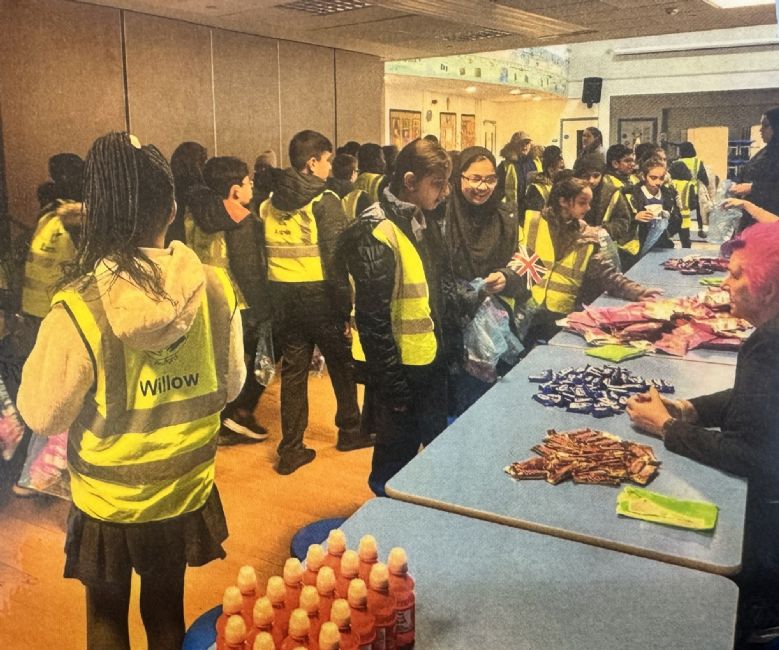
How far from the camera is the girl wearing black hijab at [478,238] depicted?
1985 millimetres

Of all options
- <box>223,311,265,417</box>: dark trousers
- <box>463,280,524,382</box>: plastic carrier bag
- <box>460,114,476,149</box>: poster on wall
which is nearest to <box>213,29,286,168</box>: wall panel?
<box>223,311,265,417</box>: dark trousers

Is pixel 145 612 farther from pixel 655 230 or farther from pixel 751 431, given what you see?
pixel 655 230

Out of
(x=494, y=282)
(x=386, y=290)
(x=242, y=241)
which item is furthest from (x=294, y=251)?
(x=494, y=282)

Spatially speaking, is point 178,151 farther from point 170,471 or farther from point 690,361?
point 690,361

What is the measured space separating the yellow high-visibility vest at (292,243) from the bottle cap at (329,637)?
→ 819mm

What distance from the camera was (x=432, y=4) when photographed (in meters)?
1.75

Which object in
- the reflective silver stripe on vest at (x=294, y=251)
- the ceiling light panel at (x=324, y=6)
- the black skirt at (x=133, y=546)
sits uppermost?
the ceiling light panel at (x=324, y=6)

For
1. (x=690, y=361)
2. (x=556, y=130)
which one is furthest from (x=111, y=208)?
(x=690, y=361)

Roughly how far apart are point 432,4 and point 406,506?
1.10 metres

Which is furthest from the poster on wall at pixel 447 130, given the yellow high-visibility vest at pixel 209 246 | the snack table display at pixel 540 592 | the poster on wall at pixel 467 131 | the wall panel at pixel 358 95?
the snack table display at pixel 540 592

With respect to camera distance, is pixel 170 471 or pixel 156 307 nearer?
pixel 156 307

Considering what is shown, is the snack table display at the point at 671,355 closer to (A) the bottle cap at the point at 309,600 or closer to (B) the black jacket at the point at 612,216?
(B) the black jacket at the point at 612,216

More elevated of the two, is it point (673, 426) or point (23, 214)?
point (23, 214)

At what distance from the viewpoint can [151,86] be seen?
60.4 inches
